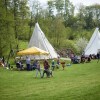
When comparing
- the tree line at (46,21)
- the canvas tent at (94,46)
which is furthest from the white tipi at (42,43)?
the canvas tent at (94,46)

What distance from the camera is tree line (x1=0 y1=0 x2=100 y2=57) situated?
38031 millimetres

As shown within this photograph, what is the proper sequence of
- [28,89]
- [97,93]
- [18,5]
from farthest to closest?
[18,5]
[28,89]
[97,93]

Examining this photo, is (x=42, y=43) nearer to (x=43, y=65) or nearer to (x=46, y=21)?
(x=43, y=65)

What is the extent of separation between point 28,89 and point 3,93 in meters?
1.47

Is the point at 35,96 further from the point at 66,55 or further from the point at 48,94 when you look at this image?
the point at 66,55

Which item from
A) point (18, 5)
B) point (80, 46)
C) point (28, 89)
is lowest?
point (80, 46)

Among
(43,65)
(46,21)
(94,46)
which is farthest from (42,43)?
(46,21)

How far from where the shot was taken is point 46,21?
61312 millimetres

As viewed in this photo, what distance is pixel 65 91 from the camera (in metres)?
14.1

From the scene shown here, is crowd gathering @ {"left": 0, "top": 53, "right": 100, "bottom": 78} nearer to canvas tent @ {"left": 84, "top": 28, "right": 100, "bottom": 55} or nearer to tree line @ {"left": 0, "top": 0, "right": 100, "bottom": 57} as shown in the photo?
canvas tent @ {"left": 84, "top": 28, "right": 100, "bottom": 55}

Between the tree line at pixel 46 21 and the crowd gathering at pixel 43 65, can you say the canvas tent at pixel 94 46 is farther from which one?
the tree line at pixel 46 21

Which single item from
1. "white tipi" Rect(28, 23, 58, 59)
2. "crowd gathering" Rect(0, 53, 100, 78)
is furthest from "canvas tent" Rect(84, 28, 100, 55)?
"white tipi" Rect(28, 23, 58, 59)

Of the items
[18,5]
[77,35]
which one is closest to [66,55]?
[18,5]

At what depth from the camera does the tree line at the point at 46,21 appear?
1497 inches
